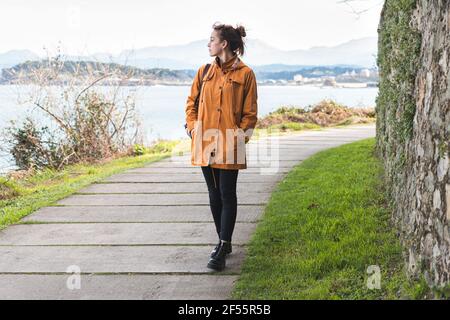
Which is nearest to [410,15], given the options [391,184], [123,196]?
[391,184]

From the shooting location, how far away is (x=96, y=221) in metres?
6.35

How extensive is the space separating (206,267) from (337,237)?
111 centimetres

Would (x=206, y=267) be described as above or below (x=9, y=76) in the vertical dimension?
below

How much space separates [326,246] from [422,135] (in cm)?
127

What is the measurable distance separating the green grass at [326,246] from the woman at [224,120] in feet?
1.60

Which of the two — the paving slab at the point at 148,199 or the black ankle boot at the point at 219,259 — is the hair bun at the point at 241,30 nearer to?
the black ankle boot at the point at 219,259

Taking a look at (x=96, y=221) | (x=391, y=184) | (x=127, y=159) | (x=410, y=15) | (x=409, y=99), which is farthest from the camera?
(x=127, y=159)

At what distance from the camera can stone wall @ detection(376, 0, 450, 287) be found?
3445 millimetres

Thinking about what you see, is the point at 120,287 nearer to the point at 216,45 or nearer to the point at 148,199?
the point at 216,45

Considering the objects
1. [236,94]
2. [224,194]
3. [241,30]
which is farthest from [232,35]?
[224,194]

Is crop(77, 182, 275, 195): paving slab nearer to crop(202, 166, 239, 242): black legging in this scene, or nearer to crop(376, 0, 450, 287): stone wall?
crop(376, 0, 450, 287): stone wall
